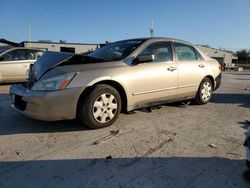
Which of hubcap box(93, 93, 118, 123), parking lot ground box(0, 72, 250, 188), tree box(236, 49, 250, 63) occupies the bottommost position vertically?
parking lot ground box(0, 72, 250, 188)

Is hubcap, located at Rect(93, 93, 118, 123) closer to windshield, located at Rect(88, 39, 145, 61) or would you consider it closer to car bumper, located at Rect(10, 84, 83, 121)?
car bumper, located at Rect(10, 84, 83, 121)

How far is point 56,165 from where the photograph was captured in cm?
317

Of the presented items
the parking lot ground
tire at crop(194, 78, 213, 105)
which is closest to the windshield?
the parking lot ground

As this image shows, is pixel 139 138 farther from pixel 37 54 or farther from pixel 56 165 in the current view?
pixel 37 54

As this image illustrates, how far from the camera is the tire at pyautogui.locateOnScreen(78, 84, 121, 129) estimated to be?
4348mm

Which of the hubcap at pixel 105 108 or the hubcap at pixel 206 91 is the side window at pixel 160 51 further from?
the hubcap at pixel 206 91

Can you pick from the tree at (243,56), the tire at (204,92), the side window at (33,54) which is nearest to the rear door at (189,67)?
the tire at (204,92)

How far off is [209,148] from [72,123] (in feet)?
7.53

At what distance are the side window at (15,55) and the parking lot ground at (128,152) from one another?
532cm

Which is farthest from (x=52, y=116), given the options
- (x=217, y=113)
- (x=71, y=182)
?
(x=217, y=113)

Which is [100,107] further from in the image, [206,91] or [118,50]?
[206,91]

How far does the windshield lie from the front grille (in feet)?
5.63

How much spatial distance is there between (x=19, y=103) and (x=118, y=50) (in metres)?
2.09

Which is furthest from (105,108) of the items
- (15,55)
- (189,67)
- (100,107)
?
(15,55)
